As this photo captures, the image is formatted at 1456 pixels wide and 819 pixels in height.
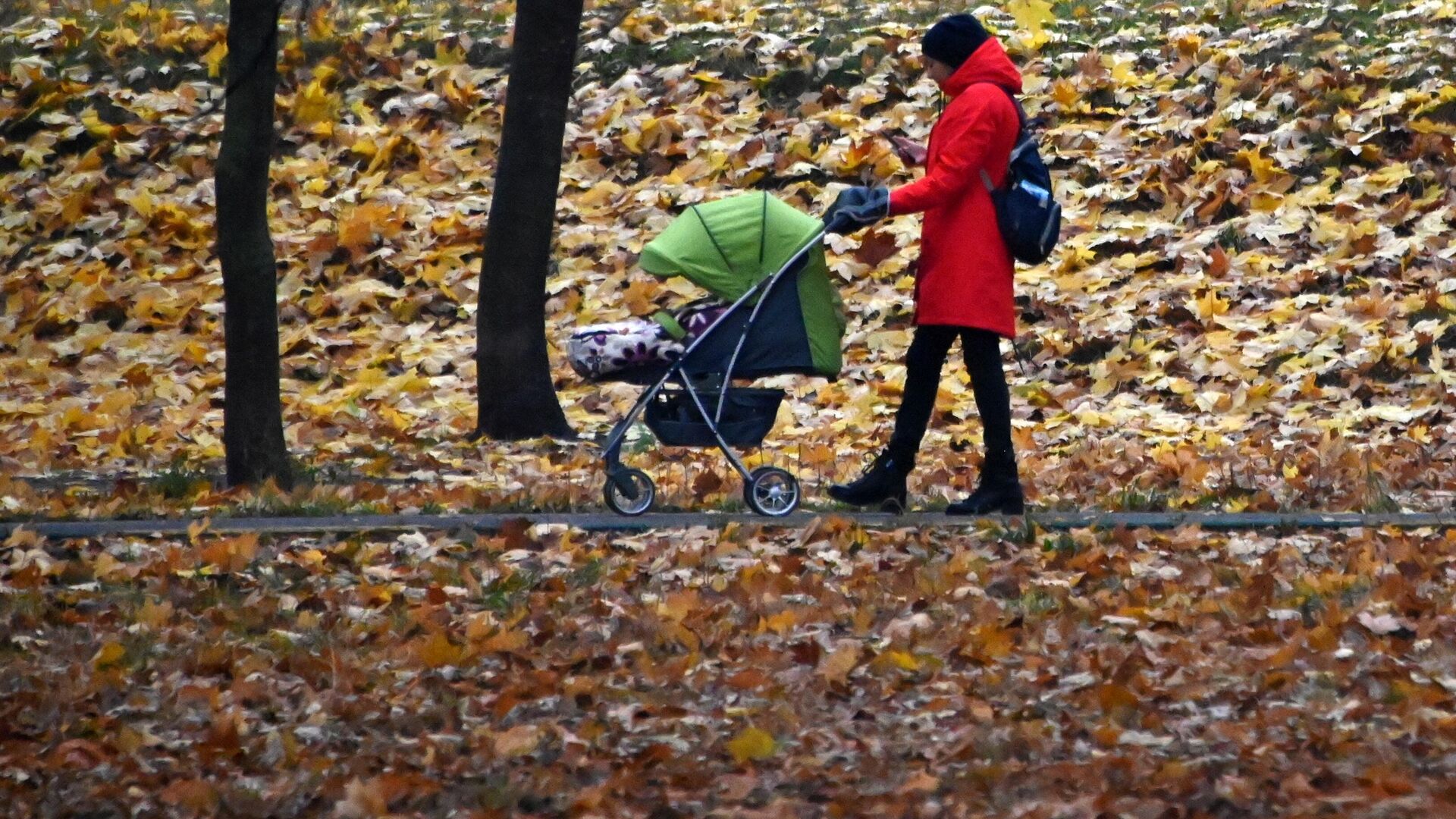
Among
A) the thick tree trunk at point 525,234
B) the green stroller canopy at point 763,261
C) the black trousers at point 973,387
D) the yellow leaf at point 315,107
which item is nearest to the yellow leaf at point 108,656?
the green stroller canopy at point 763,261

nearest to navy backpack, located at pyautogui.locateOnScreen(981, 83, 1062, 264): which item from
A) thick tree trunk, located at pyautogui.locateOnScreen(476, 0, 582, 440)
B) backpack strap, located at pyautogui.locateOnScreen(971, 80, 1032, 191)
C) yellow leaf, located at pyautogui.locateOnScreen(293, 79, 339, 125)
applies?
backpack strap, located at pyautogui.locateOnScreen(971, 80, 1032, 191)

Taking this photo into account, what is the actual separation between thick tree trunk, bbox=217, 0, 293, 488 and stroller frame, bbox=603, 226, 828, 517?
1.74 meters

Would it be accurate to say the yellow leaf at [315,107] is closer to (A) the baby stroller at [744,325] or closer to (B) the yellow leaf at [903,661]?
(A) the baby stroller at [744,325]

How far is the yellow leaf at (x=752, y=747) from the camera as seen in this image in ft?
15.1

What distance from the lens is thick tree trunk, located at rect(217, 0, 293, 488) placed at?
7.77 metres

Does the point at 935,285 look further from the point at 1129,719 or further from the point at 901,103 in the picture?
the point at 901,103

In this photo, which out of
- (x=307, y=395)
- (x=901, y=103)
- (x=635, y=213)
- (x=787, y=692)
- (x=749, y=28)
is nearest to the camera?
(x=787, y=692)

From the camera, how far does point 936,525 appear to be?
23.3ft

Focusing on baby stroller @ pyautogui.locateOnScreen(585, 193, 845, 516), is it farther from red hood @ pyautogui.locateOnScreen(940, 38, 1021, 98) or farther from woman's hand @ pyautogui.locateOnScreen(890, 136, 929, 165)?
red hood @ pyautogui.locateOnScreen(940, 38, 1021, 98)

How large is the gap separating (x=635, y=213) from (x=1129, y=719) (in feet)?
28.2

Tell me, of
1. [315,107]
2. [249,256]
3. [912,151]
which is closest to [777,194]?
[315,107]

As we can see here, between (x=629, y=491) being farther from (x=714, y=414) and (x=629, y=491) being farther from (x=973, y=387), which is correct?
(x=973, y=387)

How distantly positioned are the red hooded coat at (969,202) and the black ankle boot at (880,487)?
0.62 meters

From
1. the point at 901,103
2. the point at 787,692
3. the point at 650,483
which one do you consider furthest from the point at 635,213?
the point at 787,692
